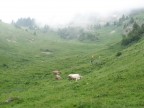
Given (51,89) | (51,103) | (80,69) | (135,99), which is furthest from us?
(80,69)

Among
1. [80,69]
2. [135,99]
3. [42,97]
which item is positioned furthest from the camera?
[80,69]

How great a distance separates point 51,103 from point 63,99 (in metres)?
2.08

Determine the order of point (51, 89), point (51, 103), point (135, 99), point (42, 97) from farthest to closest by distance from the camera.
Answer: point (51, 89) < point (42, 97) < point (51, 103) < point (135, 99)

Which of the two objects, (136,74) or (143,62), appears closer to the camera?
(136,74)

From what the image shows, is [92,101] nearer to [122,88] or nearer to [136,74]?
[122,88]

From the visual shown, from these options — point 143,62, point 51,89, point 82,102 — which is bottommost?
point 82,102

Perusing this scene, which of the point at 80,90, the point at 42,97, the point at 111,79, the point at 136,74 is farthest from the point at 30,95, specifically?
the point at 136,74

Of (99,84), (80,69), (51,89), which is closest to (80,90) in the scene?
(99,84)

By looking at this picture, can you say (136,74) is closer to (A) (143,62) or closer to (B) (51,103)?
(A) (143,62)

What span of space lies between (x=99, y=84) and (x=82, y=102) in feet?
33.6

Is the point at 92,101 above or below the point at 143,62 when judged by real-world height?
below

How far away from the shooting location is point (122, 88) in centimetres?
4891

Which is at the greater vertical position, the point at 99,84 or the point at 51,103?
the point at 99,84

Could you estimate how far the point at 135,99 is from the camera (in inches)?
1687
